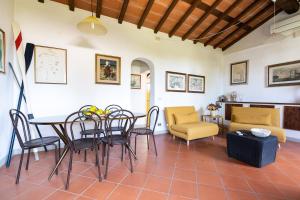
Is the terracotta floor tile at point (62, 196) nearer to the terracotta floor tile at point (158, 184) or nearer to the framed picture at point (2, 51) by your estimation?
the terracotta floor tile at point (158, 184)

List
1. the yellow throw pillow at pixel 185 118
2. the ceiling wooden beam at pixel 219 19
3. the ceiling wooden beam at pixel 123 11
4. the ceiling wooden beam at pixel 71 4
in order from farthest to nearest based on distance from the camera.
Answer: the yellow throw pillow at pixel 185 118 < the ceiling wooden beam at pixel 219 19 < the ceiling wooden beam at pixel 123 11 < the ceiling wooden beam at pixel 71 4

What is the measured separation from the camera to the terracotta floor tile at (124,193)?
1.59 metres

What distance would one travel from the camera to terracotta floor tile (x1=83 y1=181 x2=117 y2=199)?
1611 millimetres

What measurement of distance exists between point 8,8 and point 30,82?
1.23 metres

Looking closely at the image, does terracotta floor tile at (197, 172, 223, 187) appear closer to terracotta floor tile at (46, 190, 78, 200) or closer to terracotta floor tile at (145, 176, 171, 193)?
terracotta floor tile at (145, 176, 171, 193)

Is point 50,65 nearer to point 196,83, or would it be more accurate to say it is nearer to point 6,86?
point 6,86

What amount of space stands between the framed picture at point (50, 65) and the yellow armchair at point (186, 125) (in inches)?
103

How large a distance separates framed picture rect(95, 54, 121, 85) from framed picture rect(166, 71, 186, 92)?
1553mm

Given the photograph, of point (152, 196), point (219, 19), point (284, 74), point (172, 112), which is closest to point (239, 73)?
point (284, 74)

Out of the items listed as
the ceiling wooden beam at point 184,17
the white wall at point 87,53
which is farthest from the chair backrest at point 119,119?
the ceiling wooden beam at point 184,17

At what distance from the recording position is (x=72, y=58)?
125 inches

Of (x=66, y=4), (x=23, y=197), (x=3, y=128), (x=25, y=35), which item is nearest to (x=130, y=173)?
(x=23, y=197)

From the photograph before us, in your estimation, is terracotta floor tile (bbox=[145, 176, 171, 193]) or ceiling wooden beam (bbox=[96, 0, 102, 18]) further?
ceiling wooden beam (bbox=[96, 0, 102, 18])

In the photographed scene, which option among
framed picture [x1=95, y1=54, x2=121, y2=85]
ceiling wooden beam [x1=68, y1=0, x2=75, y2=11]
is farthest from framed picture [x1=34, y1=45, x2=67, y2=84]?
ceiling wooden beam [x1=68, y1=0, x2=75, y2=11]
